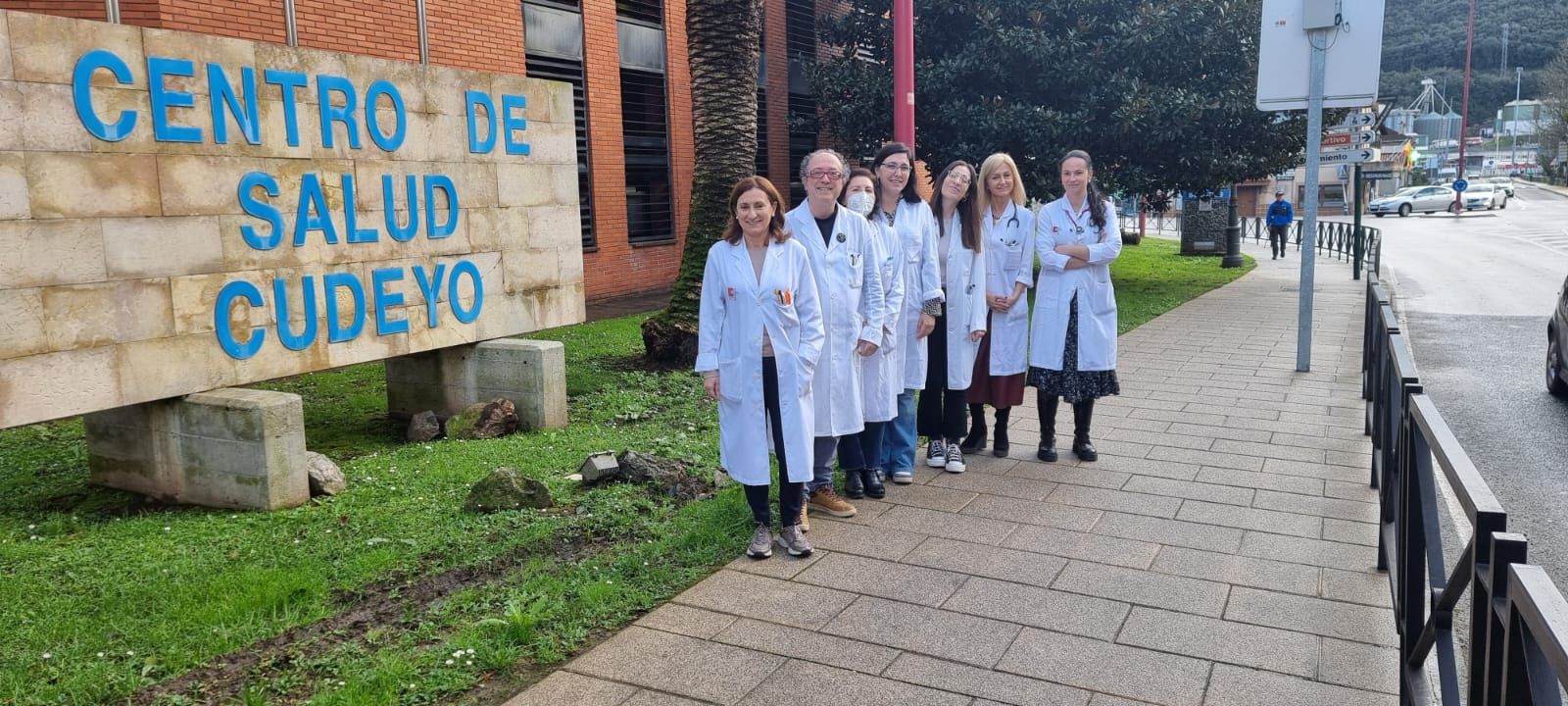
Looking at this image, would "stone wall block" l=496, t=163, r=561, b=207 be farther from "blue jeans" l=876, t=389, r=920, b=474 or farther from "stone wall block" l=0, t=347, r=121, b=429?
"blue jeans" l=876, t=389, r=920, b=474

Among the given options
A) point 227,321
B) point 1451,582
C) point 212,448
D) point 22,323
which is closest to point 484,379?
point 227,321

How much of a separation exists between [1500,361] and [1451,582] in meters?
9.73

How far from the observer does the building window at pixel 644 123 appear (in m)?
17.7

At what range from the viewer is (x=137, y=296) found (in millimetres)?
5766

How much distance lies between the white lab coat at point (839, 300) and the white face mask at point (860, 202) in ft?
1.25

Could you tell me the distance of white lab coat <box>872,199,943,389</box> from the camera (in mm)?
5977

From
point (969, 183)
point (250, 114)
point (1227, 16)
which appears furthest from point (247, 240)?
point (1227, 16)

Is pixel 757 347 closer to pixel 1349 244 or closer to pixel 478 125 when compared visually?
pixel 478 125

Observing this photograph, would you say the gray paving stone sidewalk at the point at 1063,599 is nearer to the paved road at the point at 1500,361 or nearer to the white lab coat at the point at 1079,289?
the white lab coat at the point at 1079,289

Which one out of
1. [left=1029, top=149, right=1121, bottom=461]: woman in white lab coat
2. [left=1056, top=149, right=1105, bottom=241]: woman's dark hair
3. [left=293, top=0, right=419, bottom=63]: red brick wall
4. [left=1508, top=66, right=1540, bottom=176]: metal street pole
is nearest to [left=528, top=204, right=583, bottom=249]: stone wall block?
[left=1029, top=149, right=1121, bottom=461]: woman in white lab coat

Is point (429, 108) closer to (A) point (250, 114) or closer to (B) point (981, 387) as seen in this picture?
(A) point (250, 114)

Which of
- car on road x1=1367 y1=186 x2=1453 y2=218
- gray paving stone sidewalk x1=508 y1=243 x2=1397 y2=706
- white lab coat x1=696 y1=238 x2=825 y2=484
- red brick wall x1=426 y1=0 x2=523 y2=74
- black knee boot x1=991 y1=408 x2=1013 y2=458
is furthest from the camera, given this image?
car on road x1=1367 y1=186 x2=1453 y2=218

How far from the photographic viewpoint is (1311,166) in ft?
32.6

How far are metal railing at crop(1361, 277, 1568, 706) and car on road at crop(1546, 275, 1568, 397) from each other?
14.8 ft
